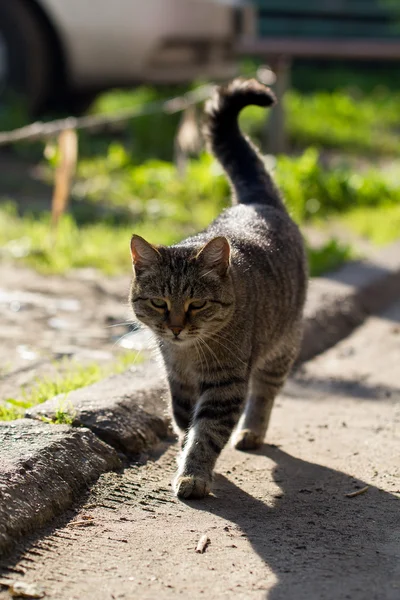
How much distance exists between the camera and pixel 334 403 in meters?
4.22

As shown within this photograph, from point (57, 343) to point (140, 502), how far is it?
160 centimetres

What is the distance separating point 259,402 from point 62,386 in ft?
2.42

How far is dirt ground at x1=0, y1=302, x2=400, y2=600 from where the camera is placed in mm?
2508

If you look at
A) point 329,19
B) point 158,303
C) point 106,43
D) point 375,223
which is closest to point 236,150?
point 158,303

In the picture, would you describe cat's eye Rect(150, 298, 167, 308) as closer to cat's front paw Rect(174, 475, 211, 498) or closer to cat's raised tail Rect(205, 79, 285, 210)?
cat's front paw Rect(174, 475, 211, 498)

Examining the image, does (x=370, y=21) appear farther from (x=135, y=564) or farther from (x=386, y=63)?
(x=135, y=564)

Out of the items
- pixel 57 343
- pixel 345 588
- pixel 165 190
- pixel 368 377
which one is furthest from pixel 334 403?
pixel 165 190

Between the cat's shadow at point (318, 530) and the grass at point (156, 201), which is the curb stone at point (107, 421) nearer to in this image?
the cat's shadow at point (318, 530)

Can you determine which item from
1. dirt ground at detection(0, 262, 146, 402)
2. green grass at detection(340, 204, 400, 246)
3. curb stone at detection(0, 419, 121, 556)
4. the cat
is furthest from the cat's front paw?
green grass at detection(340, 204, 400, 246)

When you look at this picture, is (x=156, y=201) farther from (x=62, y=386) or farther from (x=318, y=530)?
(x=318, y=530)

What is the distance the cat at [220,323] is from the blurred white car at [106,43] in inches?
193

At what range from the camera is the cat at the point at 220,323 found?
337cm

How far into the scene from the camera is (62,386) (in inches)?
151

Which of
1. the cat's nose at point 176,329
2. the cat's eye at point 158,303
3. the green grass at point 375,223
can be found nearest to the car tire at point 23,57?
the green grass at point 375,223
